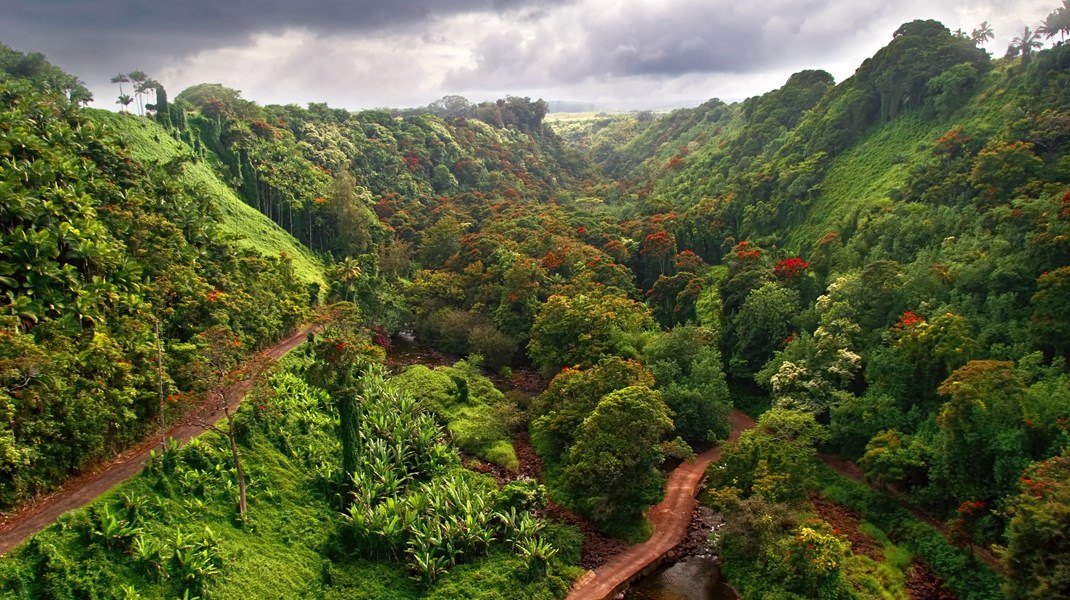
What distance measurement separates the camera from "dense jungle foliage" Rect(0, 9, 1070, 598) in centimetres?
2194

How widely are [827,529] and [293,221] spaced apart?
54015mm

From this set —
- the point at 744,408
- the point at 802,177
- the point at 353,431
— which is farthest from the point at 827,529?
the point at 802,177

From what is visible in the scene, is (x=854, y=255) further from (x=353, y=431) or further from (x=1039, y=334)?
(x=353, y=431)

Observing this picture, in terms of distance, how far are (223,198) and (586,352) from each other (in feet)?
116

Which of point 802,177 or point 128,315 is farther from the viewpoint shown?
point 802,177

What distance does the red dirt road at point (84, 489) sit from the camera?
58.6ft

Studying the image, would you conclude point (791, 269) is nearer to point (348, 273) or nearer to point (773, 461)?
point (773, 461)

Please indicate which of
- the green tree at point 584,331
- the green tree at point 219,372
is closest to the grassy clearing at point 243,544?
the green tree at point 219,372

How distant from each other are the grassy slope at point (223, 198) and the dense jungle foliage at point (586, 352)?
1.40 ft

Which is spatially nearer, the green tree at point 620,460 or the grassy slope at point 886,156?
the green tree at point 620,460

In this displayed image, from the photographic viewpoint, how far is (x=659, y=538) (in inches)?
1052

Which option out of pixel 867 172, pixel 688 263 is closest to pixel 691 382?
pixel 688 263

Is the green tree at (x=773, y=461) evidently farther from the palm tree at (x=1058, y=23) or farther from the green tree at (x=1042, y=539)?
the palm tree at (x=1058, y=23)

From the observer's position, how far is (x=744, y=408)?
129ft
